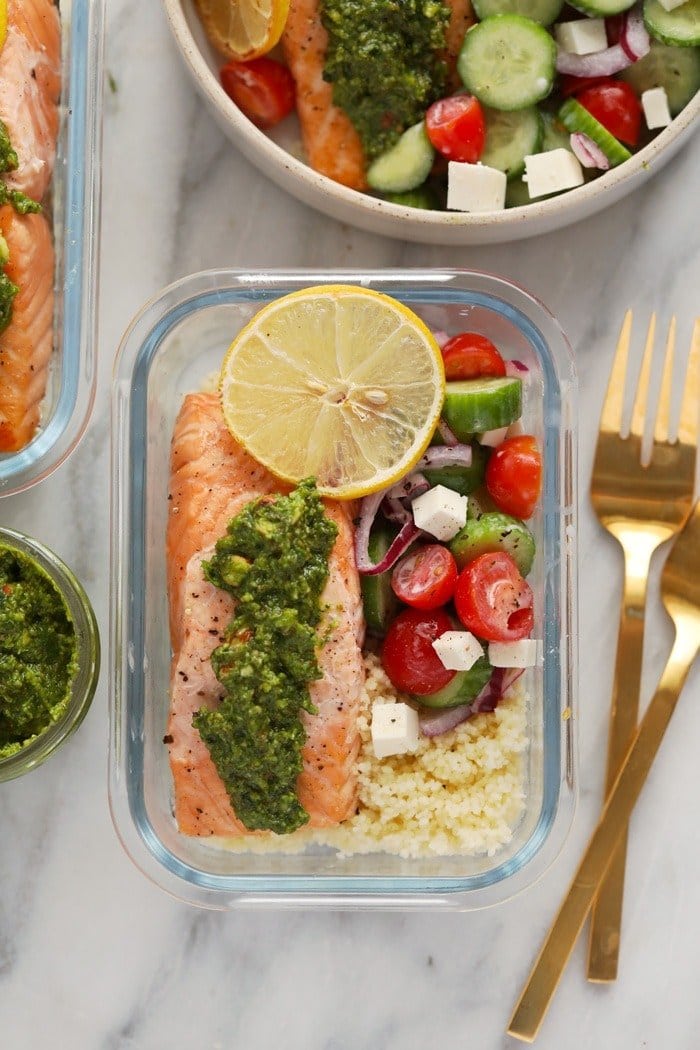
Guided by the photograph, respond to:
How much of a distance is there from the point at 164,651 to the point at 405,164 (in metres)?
1.08

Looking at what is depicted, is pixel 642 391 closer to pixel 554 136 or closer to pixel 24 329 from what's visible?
pixel 554 136

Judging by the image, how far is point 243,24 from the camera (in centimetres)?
214

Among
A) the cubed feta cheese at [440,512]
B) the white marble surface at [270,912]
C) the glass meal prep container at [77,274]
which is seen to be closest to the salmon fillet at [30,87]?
the glass meal prep container at [77,274]

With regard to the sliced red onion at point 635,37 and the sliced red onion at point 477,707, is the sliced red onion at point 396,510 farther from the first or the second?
the sliced red onion at point 635,37

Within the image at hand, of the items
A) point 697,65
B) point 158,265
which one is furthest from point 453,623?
point 697,65

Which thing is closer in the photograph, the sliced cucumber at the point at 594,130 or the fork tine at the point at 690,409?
the sliced cucumber at the point at 594,130

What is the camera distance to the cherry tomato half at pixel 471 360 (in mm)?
2123

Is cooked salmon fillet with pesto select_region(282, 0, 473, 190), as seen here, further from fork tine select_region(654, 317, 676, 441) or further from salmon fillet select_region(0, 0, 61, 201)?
fork tine select_region(654, 317, 676, 441)

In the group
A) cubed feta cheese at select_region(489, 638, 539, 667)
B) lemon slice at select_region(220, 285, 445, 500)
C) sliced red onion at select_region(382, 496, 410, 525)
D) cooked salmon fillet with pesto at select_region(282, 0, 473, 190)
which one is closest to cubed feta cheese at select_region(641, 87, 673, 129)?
cooked salmon fillet with pesto at select_region(282, 0, 473, 190)

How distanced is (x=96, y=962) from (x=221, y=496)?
1086 mm

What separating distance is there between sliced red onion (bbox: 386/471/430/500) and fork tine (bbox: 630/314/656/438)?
0.52m

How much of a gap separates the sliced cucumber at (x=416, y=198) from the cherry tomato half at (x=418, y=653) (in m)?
0.80

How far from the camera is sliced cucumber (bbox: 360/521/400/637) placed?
2.13 m

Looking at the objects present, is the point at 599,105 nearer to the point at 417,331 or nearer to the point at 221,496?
the point at 417,331
